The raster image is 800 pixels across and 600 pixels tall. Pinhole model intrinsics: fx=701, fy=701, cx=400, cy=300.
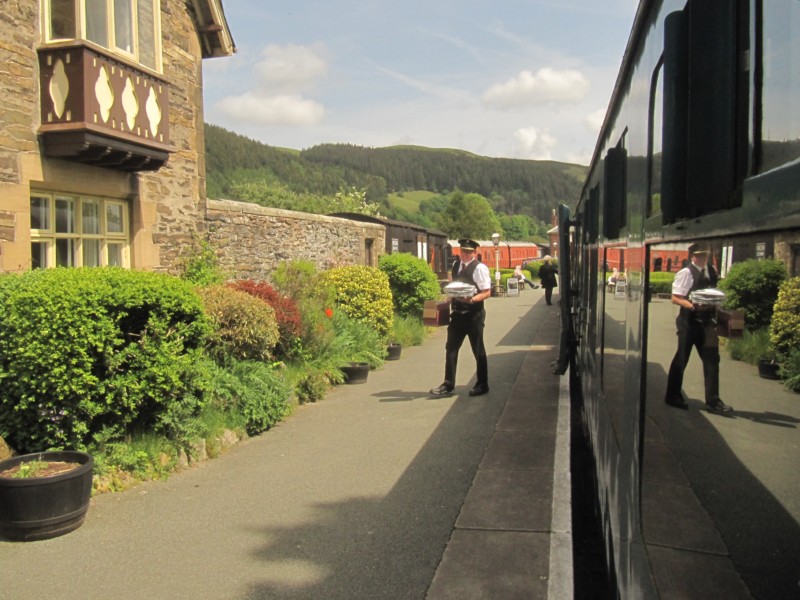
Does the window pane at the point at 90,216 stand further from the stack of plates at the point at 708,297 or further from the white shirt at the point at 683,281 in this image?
the stack of plates at the point at 708,297

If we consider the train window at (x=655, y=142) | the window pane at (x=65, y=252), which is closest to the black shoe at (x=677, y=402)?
the train window at (x=655, y=142)

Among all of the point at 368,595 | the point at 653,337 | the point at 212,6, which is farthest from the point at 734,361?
the point at 212,6

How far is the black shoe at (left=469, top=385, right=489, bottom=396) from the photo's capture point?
8.88 metres

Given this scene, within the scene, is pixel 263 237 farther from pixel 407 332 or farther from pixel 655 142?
pixel 655 142

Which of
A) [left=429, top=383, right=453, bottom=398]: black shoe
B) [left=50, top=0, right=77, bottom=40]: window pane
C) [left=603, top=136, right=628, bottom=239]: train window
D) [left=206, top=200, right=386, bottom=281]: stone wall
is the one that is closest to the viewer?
[left=603, top=136, right=628, bottom=239]: train window

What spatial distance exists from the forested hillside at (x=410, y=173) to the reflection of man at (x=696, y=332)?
113 metres

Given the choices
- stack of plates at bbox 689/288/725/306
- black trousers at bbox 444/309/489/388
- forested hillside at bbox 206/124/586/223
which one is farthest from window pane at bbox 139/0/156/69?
forested hillside at bbox 206/124/586/223

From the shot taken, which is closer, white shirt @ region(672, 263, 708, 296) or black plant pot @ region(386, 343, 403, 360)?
white shirt @ region(672, 263, 708, 296)

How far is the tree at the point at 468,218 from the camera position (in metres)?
96.4

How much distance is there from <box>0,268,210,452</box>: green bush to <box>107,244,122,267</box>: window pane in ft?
13.7

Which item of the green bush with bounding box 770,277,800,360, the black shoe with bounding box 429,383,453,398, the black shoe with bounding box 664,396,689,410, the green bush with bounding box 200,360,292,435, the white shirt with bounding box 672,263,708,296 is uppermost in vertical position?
the white shirt with bounding box 672,263,708,296

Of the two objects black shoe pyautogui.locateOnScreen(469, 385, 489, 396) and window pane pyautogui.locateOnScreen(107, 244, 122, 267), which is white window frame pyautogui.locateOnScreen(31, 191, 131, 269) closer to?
window pane pyautogui.locateOnScreen(107, 244, 122, 267)

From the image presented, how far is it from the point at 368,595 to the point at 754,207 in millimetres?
3291

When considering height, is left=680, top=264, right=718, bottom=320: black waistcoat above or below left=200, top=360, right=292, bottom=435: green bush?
above
